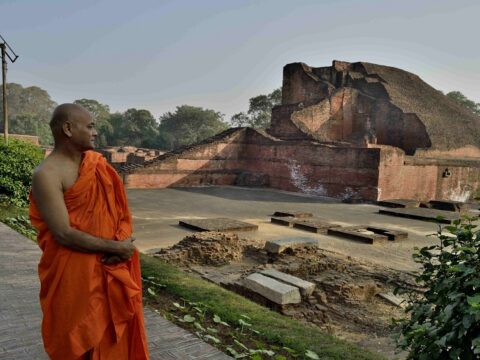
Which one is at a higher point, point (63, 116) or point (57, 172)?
point (63, 116)

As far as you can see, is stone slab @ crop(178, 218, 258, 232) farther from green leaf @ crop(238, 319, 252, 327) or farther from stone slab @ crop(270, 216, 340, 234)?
green leaf @ crop(238, 319, 252, 327)

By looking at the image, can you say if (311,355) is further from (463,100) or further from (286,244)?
(463,100)

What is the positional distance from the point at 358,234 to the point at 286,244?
2.65 m

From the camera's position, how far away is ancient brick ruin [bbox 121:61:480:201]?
57.1 ft

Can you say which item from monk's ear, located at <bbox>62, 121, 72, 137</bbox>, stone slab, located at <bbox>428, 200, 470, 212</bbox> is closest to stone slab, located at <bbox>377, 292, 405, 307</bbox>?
monk's ear, located at <bbox>62, 121, 72, 137</bbox>

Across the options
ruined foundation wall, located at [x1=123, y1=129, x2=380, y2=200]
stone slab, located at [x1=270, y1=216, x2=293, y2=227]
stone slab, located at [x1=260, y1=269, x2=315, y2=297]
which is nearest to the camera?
stone slab, located at [x1=260, y1=269, x2=315, y2=297]

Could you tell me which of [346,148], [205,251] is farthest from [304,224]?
[346,148]

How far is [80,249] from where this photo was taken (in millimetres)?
1772

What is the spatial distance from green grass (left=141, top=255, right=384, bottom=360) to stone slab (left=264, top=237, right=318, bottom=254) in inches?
89.4

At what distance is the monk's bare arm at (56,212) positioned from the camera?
172 centimetres

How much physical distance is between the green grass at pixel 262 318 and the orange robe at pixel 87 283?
1.67 m

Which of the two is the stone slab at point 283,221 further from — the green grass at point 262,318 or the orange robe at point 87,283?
the orange robe at point 87,283

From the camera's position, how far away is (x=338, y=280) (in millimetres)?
5664

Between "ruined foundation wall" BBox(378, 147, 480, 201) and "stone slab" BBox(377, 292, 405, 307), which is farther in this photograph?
"ruined foundation wall" BBox(378, 147, 480, 201)
